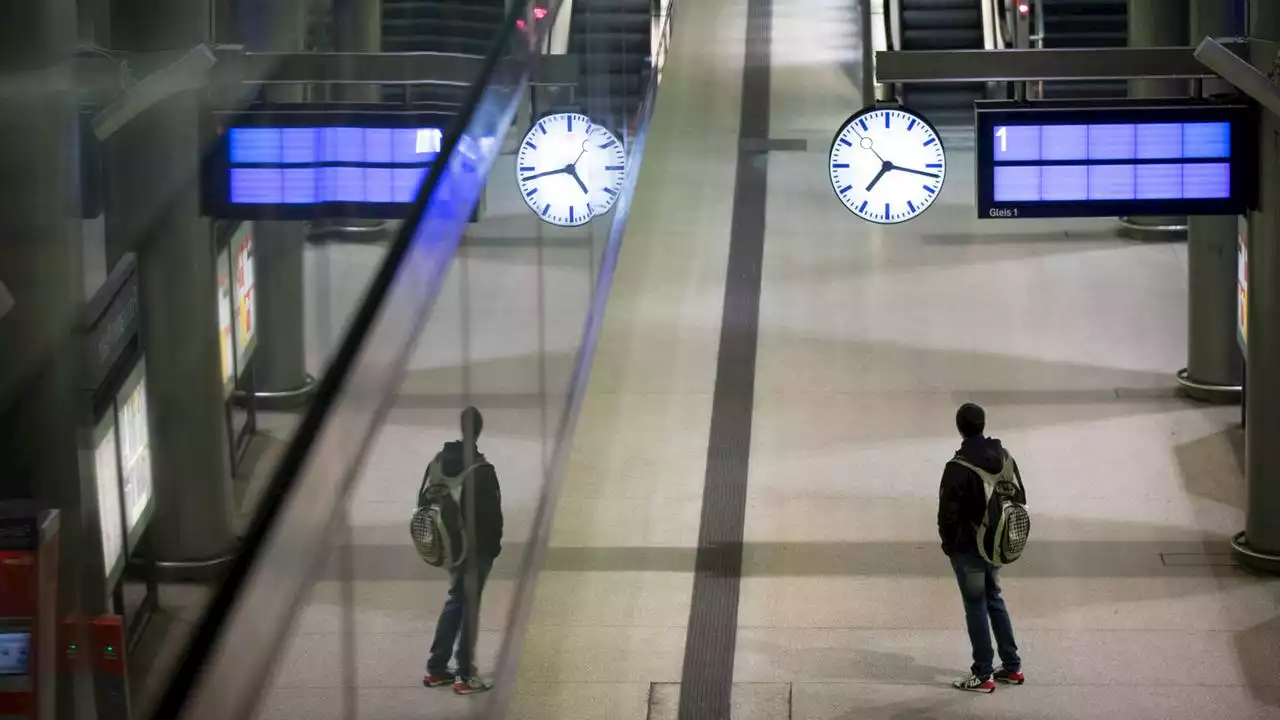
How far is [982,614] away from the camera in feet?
25.2

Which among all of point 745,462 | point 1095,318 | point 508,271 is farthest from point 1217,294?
point 508,271

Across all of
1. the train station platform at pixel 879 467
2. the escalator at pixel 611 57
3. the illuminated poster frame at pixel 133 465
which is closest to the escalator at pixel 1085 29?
the train station platform at pixel 879 467

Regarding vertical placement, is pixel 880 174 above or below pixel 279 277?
above

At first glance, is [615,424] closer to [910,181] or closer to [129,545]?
[910,181]

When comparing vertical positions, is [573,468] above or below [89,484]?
below

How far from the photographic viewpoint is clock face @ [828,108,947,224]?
11.1m

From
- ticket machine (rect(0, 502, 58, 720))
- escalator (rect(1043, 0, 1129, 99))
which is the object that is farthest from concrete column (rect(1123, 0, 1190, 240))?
ticket machine (rect(0, 502, 58, 720))

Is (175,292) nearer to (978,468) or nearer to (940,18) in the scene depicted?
(978,468)

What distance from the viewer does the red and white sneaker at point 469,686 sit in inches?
169

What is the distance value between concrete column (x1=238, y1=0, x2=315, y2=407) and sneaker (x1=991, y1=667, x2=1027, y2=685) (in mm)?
3264

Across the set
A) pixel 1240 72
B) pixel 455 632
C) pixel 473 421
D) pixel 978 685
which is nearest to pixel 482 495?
pixel 473 421

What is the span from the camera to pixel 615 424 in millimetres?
11133

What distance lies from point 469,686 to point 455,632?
0.39 metres

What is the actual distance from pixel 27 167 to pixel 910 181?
5395 millimetres
